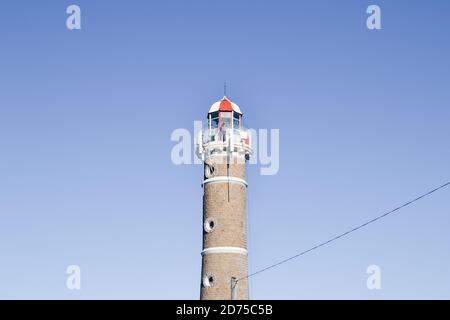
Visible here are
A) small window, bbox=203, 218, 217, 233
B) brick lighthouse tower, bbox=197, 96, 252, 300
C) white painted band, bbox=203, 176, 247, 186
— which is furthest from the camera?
white painted band, bbox=203, 176, 247, 186

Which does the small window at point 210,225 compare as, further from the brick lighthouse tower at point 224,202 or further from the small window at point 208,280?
the small window at point 208,280

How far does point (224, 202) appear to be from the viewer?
47.7 m

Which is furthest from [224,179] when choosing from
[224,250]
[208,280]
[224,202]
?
[208,280]

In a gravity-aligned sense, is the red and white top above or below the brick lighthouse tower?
above

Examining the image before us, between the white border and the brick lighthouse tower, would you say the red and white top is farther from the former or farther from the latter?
the white border

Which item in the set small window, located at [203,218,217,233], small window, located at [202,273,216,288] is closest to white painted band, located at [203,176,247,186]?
small window, located at [203,218,217,233]

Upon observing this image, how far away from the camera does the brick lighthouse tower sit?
4644 centimetres
